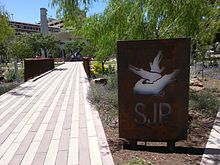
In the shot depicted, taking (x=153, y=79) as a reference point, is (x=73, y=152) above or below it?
below

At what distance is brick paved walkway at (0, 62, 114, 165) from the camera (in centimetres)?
468

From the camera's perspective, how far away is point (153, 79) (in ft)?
16.3

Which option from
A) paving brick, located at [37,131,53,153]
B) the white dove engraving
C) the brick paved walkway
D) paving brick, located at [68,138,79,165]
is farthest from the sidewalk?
paving brick, located at [37,131,53,153]

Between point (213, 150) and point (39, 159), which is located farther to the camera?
point (213, 150)

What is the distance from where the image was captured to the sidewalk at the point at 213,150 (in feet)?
14.9

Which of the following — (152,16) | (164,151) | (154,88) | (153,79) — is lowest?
(164,151)

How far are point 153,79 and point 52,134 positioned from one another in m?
2.19

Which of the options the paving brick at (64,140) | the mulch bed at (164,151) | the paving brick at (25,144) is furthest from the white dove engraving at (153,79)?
the paving brick at (25,144)

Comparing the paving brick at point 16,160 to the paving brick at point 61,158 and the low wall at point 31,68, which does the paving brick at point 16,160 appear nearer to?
the paving brick at point 61,158

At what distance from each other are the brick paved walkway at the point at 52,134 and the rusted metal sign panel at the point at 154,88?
0.69 metres

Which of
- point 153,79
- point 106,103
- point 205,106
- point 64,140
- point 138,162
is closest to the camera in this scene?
point 138,162

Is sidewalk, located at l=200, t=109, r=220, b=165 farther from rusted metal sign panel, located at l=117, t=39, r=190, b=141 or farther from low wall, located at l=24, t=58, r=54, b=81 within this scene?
low wall, located at l=24, t=58, r=54, b=81

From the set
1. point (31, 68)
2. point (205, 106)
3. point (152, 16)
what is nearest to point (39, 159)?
point (152, 16)

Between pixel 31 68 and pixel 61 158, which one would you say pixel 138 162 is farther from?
pixel 31 68
